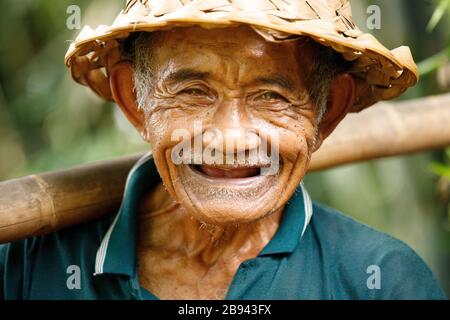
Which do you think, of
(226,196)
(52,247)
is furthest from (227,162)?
(52,247)

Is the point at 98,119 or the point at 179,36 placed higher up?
the point at 179,36

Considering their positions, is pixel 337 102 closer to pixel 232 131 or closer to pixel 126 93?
pixel 232 131

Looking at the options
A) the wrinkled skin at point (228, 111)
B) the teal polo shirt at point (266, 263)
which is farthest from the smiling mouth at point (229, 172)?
the teal polo shirt at point (266, 263)

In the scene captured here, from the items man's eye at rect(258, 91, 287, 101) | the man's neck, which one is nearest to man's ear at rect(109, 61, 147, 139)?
the man's neck

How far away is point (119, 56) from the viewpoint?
1.67 m

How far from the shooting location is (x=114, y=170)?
180cm

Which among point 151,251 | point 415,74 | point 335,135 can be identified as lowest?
point 151,251

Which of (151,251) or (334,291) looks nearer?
(334,291)

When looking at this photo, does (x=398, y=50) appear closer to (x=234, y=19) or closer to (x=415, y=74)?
(x=415, y=74)

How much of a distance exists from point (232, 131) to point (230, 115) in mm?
38

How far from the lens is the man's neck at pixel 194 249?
171 cm

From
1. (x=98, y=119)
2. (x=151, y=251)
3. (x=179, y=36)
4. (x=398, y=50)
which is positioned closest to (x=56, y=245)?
(x=151, y=251)

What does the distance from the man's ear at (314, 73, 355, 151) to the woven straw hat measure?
3 cm

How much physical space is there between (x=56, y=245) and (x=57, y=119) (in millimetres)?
2350
